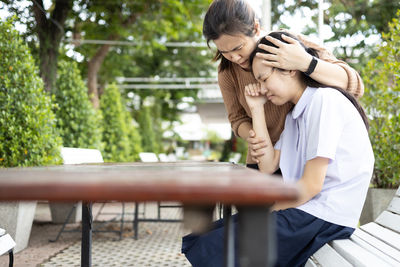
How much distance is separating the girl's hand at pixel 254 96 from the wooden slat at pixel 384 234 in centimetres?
88

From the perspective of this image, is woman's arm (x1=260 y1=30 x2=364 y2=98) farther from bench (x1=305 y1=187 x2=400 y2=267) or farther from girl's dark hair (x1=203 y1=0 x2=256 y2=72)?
bench (x1=305 y1=187 x2=400 y2=267)

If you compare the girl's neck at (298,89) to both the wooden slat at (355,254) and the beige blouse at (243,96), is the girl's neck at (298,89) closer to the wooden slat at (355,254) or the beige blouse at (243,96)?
the beige blouse at (243,96)

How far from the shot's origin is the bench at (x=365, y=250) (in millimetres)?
1519

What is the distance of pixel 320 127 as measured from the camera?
1.59 meters

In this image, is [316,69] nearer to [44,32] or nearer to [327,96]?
[327,96]

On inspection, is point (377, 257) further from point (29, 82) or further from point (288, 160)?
point (29, 82)

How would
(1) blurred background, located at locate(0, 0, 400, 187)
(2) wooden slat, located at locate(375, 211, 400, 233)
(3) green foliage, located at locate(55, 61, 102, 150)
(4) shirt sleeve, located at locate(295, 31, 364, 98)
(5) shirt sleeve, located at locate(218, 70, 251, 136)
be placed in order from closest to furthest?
(4) shirt sleeve, located at locate(295, 31, 364, 98) < (2) wooden slat, located at locate(375, 211, 400, 233) < (5) shirt sleeve, located at locate(218, 70, 251, 136) < (1) blurred background, located at locate(0, 0, 400, 187) < (3) green foliage, located at locate(55, 61, 102, 150)

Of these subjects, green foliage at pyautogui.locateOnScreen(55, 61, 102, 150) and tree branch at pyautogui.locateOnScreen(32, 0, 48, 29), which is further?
tree branch at pyautogui.locateOnScreen(32, 0, 48, 29)

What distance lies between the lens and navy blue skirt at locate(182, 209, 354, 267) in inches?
60.7

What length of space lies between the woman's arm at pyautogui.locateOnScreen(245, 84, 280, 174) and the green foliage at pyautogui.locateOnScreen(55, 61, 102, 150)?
14.6ft

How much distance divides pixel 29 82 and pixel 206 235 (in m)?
3.49

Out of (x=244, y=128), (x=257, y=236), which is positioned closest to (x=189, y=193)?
(x=257, y=236)

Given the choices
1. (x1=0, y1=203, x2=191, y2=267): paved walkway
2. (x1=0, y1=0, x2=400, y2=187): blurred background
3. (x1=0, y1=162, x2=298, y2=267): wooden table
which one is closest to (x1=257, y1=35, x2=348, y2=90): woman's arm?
(x1=0, y1=0, x2=400, y2=187): blurred background

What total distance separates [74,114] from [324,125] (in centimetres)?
519
